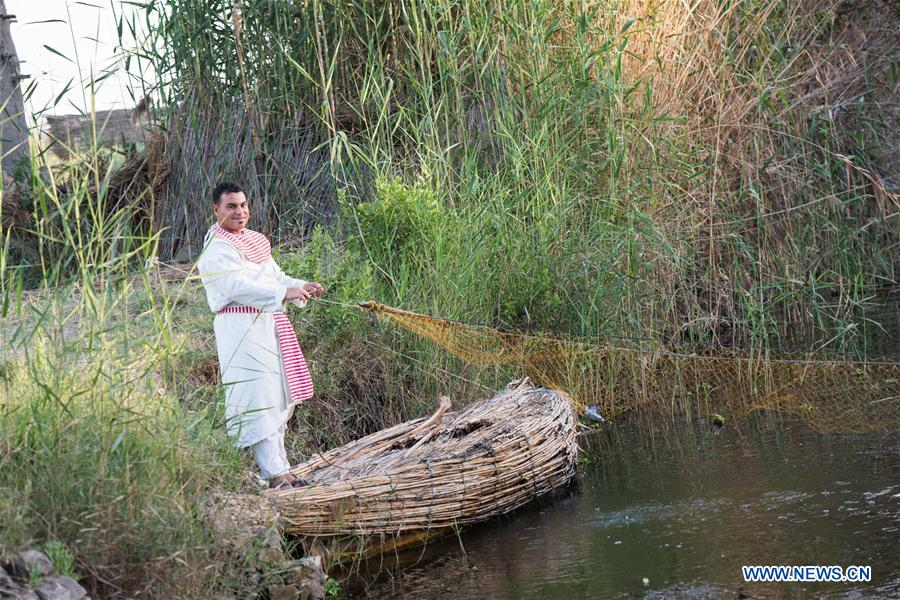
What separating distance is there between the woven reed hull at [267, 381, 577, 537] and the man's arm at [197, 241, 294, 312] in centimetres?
71

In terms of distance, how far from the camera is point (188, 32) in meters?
6.99

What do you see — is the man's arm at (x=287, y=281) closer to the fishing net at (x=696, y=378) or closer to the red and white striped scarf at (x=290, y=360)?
the red and white striped scarf at (x=290, y=360)

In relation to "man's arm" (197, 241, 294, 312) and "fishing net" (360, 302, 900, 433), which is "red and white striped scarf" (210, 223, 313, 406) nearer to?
"man's arm" (197, 241, 294, 312)

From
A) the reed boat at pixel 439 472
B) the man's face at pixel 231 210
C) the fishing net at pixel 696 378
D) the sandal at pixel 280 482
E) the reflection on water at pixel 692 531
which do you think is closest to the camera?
the reflection on water at pixel 692 531

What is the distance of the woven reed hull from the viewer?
12.6ft

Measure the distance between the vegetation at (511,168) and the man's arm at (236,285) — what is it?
57 centimetres

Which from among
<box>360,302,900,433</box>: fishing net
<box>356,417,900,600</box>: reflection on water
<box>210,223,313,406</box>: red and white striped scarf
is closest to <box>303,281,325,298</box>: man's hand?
A: <box>210,223,313,406</box>: red and white striped scarf

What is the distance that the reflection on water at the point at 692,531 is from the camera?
11.8 feet

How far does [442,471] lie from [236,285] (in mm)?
1111

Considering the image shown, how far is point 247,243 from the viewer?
448 centimetres

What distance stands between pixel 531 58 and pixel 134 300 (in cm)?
273

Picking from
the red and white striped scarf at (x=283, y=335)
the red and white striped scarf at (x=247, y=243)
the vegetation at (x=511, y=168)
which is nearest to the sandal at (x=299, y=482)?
the red and white striped scarf at (x=283, y=335)

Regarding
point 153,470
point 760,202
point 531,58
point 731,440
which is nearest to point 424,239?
point 531,58

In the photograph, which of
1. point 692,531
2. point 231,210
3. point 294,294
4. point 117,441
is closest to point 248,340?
point 294,294
